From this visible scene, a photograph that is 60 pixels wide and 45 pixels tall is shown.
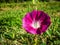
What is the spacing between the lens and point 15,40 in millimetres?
3086

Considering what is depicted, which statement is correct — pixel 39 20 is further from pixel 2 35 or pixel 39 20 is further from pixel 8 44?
pixel 2 35

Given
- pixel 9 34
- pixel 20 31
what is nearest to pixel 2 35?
pixel 9 34

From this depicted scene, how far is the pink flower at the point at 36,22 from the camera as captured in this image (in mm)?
1059

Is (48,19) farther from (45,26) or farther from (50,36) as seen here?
(50,36)

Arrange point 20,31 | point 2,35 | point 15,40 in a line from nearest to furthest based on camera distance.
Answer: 1. point 15,40
2. point 2,35
3. point 20,31

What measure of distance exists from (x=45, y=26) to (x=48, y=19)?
4 cm

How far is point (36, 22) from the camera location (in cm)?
109

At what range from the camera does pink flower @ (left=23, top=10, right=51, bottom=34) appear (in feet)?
3.47

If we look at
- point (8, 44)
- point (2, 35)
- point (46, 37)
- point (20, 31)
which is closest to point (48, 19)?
point (8, 44)

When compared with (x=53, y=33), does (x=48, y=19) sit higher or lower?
higher

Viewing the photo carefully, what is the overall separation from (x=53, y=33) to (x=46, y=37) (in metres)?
0.33

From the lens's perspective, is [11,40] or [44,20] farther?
[11,40]

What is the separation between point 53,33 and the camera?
3.40 meters

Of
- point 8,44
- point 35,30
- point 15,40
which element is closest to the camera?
point 35,30
